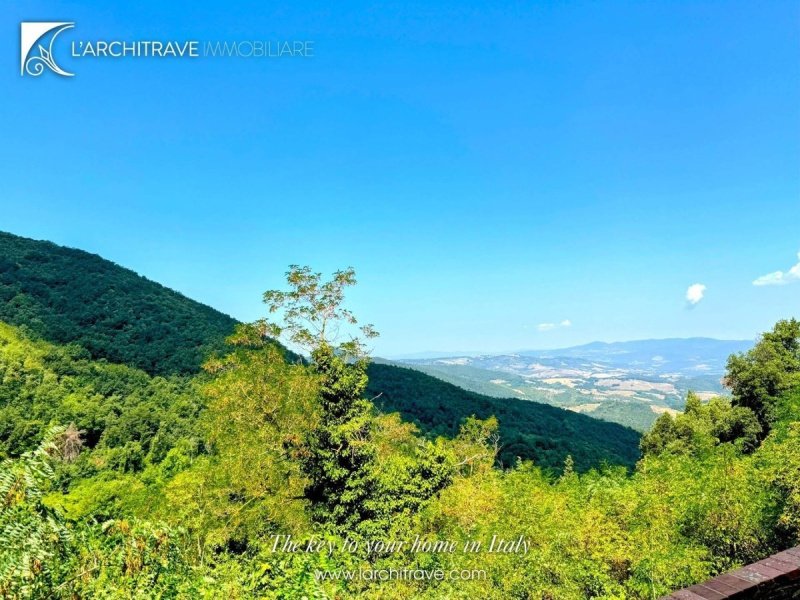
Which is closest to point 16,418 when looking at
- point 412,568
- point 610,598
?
point 412,568

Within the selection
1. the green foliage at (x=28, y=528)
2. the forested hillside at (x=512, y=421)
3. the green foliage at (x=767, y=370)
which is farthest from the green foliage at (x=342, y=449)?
the forested hillside at (x=512, y=421)

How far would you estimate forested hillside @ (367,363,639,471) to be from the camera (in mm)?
61312

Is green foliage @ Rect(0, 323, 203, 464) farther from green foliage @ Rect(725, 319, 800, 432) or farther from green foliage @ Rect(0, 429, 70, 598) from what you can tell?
green foliage @ Rect(725, 319, 800, 432)

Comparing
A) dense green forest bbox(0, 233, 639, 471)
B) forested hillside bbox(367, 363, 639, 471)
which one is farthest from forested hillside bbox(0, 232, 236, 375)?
forested hillside bbox(367, 363, 639, 471)

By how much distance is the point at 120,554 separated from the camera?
7.23 metres

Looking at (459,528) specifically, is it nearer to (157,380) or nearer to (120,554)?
(120,554)

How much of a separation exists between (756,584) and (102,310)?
94.7m

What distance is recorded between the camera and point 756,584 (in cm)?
512

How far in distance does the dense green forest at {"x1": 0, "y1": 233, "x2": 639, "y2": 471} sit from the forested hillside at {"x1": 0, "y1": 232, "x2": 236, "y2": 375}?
150mm

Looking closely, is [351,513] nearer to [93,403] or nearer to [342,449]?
[342,449]

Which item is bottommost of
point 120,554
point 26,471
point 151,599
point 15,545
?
point 151,599

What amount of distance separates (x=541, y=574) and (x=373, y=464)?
767 centimetres

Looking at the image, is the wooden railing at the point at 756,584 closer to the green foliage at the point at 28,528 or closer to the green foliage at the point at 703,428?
the green foliage at the point at 28,528

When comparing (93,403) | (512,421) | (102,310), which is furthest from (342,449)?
(102,310)
